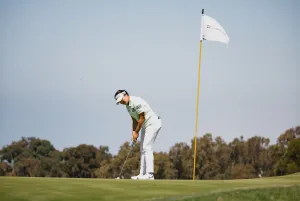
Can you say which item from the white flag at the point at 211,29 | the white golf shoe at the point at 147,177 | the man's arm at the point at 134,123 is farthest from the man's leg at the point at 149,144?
the white flag at the point at 211,29

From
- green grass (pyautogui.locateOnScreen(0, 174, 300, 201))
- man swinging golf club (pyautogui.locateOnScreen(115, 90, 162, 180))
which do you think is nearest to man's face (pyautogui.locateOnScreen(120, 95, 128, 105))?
man swinging golf club (pyautogui.locateOnScreen(115, 90, 162, 180))

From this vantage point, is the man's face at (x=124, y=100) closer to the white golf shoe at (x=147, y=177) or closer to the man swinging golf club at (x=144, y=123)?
the man swinging golf club at (x=144, y=123)

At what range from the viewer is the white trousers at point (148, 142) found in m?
18.9

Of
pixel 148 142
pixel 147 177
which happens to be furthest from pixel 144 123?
pixel 147 177

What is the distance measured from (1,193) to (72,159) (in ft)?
231

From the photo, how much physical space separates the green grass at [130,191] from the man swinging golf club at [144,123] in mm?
1297

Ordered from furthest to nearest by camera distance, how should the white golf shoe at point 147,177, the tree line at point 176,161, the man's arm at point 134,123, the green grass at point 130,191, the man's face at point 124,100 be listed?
the tree line at point 176,161, the man's arm at point 134,123, the white golf shoe at point 147,177, the man's face at point 124,100, the green grass at point 130,191

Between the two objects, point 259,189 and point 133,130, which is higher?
point 133,130

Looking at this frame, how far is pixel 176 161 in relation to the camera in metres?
82.8

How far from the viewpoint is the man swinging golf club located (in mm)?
18875

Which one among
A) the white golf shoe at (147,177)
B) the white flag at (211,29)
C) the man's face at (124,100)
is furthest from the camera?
the white flag at (211,29)

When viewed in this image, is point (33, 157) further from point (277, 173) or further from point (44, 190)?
point (44, 190)

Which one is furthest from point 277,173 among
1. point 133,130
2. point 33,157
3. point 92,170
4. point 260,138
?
point 133,130

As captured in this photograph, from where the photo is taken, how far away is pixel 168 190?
16.5 metres
